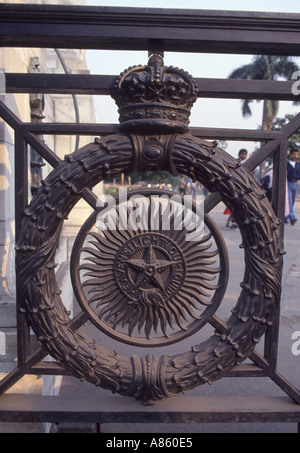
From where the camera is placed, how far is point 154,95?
153 cm

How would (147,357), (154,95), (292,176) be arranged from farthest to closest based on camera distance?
1. (292,176)
2. (147,357)
3. (154,95)

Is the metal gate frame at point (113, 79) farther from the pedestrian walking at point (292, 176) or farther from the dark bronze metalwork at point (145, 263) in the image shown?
the pedestrian walking at point (292, 176)

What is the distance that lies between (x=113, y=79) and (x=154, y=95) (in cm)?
19

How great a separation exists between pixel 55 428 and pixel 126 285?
3.53ft

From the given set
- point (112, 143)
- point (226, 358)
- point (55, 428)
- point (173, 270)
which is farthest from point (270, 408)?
point (112, 143)

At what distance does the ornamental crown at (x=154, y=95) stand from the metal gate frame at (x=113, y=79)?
8 centimetres

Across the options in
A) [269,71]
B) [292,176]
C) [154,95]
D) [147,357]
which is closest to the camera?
[154,95]

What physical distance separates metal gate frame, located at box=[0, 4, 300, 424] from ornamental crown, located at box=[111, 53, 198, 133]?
8 centimetres

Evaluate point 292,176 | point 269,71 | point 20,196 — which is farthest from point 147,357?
point 269,71

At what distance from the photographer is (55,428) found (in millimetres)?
2102

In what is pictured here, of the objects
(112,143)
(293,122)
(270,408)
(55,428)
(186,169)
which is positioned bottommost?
(55,428)

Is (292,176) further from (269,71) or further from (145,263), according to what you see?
(269,71)

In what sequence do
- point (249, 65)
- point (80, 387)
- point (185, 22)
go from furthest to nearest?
point (249, 65) → point (80, 387) → point (185, 22)

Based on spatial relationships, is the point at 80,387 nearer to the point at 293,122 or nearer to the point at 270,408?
the point at 270,408
